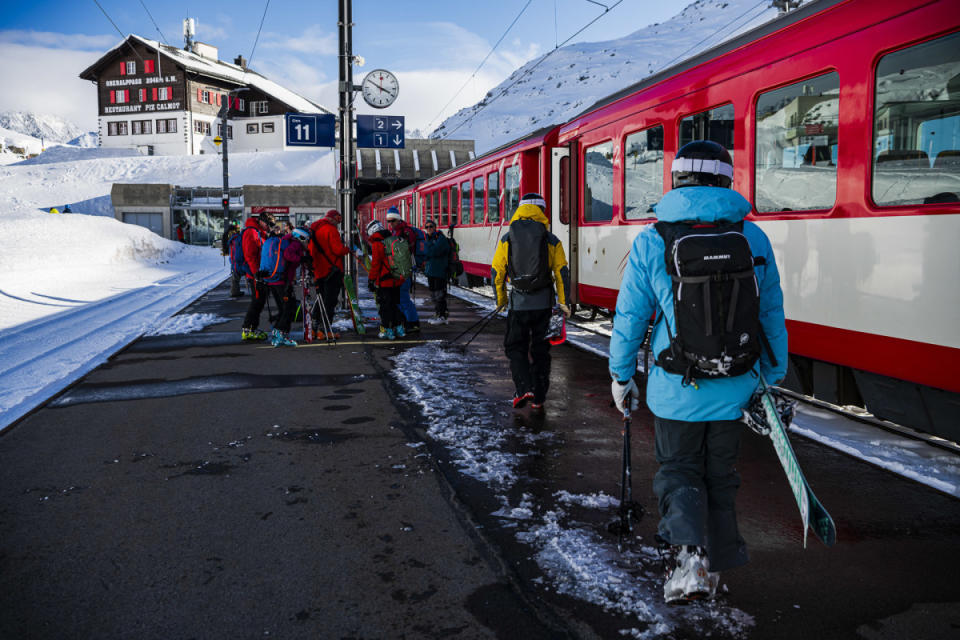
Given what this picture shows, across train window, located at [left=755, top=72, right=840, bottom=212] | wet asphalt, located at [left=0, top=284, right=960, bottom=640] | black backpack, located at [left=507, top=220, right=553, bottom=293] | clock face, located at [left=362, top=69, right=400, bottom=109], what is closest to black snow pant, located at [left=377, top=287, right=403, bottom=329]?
wet asphalt, located at [left=0, top=284, right=960, bottom=640]

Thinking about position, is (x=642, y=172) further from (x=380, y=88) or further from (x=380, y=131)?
(x=380, y=131)

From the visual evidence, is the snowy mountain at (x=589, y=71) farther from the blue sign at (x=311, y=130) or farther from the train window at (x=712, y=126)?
the train window at (x=712, y=126)

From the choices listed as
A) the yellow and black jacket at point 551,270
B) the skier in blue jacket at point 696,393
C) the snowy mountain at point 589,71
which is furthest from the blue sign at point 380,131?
the snowy mountain at point 589,71

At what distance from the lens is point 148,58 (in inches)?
2527

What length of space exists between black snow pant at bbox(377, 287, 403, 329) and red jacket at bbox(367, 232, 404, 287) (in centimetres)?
14

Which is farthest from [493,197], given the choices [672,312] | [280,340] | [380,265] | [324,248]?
[672,312]

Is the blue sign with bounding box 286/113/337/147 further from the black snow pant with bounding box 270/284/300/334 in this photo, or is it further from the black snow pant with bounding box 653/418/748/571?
the black snow pant with bounding box 653/418/748/571

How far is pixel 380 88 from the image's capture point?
15.6m

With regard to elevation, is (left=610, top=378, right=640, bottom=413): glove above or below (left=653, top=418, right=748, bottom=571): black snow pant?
above

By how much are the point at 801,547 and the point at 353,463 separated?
109 inches

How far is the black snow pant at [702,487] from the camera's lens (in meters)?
3.01

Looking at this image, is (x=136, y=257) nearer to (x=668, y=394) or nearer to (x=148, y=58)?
(x=668, y=394)

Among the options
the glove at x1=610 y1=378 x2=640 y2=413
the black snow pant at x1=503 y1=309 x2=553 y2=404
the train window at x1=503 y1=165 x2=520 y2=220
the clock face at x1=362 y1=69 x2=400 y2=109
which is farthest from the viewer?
the clock face at x1=362 y1=69 x2=400 y2=109

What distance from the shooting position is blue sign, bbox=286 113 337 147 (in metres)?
16.2
